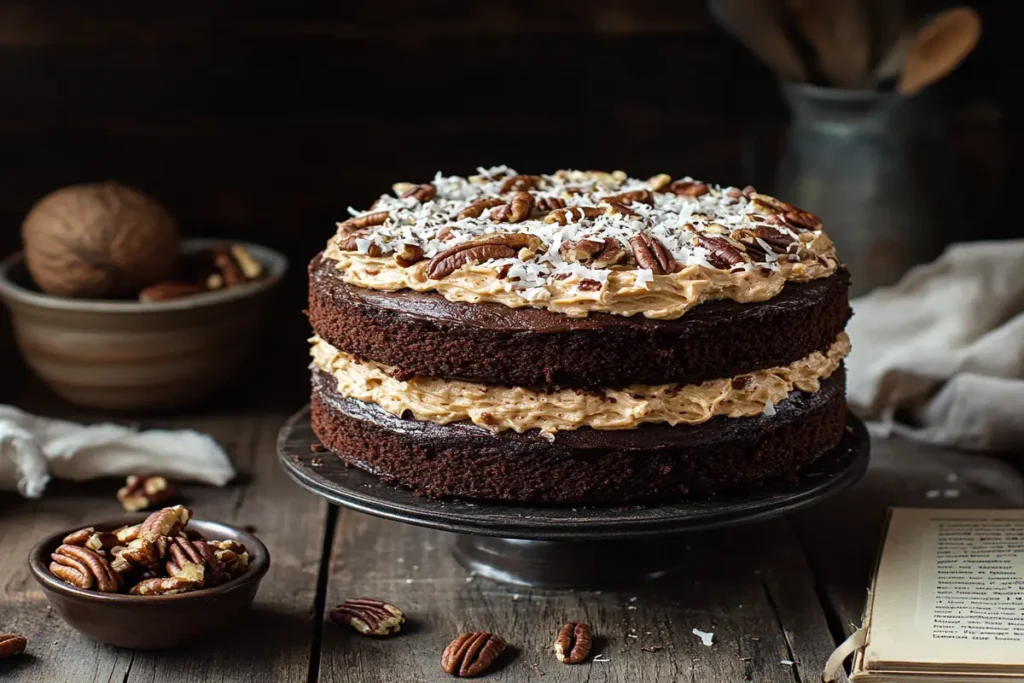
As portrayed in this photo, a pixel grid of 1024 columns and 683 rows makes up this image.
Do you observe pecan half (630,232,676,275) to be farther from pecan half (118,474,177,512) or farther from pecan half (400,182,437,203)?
pecan half (118,474,177,512)

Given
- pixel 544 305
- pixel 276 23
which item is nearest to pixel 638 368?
pixel 544 305

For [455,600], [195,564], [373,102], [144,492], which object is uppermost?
[373,102]

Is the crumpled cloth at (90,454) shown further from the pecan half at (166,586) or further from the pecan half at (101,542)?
the pecan half at (166,586)

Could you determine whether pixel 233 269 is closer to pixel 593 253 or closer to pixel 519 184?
pixel 519 184

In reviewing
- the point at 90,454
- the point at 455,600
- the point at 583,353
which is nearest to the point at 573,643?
the point at 455,600

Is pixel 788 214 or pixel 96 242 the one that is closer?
pixel 788 214

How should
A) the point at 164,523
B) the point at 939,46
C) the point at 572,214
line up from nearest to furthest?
the point at 164,523 → the point at 572,214 → the point at 939,46

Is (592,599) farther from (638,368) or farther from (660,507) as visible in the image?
(638,368)
